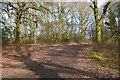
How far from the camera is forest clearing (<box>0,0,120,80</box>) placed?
23.6ft

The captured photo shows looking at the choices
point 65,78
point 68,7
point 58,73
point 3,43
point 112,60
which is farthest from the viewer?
point 68,7

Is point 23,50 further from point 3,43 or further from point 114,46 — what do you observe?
point 114,46

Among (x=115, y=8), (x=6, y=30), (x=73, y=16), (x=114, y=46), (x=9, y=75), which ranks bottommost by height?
(x=9, y=75)

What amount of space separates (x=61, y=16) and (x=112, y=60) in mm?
21575

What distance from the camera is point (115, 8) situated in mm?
15703

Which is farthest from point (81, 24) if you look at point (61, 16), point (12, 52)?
point (12, 52)

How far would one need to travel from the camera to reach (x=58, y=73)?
22.1 feet

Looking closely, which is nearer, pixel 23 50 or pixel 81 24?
pixel 23 50

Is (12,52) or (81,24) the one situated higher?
(81,24)

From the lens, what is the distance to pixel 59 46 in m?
18.0

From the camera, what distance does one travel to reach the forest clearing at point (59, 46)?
7.20m

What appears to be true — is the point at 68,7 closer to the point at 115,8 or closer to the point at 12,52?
the point at 115,8

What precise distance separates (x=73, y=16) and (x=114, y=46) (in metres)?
26.5

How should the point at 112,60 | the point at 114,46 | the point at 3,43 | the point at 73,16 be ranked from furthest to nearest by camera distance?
the point at 73,16 → the point at 3,43 → the point at 114,46 → the point at 112,60
